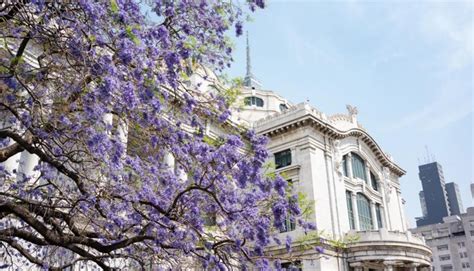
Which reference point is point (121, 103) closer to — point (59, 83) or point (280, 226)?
point (59, 83)

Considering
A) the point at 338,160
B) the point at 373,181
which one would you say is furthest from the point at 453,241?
the point at 338,160

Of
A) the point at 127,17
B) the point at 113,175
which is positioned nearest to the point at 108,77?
the point at 127,17

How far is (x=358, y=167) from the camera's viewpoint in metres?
35.2

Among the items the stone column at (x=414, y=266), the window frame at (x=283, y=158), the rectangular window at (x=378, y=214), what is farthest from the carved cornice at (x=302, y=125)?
the stone column at (x=414, y=266)

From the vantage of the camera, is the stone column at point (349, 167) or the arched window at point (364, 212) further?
the stone column at point (349, 167)

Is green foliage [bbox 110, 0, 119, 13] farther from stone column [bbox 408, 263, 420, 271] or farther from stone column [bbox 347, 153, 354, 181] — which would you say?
stone column [bbox 347, 153, 354, 181]

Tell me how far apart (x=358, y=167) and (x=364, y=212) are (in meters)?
3.54

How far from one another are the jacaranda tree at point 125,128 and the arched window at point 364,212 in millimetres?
24165

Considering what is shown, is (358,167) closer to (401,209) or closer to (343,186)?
(343,186)

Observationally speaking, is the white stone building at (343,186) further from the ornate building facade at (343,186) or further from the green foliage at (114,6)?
the green foliage at (114,6)

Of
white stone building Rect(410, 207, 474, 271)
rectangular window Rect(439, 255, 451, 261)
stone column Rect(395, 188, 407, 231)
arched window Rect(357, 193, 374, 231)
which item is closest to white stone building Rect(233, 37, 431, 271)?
arched window Rect(357, 193, 374, 231)

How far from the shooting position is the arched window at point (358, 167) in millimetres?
34531

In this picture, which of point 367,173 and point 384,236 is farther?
A: point 367,173

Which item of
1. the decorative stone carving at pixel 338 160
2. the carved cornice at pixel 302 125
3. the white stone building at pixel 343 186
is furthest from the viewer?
the decorative stone carving at pixel 338 160
